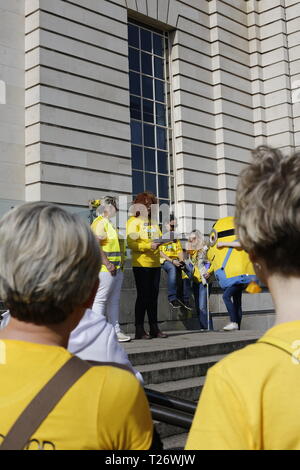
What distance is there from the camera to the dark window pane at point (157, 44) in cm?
1775

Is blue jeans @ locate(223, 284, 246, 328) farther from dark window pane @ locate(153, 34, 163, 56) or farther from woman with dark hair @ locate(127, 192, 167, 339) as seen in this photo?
dark window pane @ locate(153, 34, 163, 56)

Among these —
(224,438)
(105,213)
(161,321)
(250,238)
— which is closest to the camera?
(224,438)

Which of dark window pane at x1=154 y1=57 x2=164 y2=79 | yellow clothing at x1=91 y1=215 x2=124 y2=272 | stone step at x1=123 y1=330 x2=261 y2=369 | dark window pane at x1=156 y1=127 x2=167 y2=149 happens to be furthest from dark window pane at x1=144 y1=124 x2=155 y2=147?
yellow clothing at x1=91 y1=215 x2=124 y2=272

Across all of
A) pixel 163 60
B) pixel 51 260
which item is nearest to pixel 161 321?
pixel 51 260

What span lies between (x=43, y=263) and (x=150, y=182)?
1583 centimetres

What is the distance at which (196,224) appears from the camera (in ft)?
56.6

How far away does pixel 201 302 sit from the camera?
10.5m

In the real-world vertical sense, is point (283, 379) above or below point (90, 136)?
below

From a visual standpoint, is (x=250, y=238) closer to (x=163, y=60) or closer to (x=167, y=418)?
(x=167, y=418)

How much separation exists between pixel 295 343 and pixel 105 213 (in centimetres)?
628

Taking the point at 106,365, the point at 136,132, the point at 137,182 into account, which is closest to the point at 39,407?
the point at 106,365

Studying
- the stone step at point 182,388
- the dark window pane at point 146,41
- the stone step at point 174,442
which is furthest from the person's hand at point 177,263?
the dark window pane at point 146,41

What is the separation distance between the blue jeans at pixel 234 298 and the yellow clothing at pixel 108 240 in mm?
2461

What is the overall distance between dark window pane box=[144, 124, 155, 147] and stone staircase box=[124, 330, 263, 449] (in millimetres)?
10228
